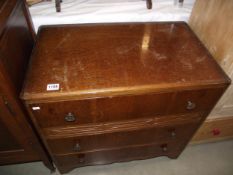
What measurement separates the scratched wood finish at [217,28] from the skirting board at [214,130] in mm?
200

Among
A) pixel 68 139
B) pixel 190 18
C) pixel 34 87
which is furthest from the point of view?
pixel 190 18

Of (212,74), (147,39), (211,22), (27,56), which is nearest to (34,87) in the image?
(27,56)

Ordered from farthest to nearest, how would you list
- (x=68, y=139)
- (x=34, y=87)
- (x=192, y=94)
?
(x=68, y=139), (x=192, y=94), (x=34, y=87)

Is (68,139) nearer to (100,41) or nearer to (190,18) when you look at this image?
(100,41)

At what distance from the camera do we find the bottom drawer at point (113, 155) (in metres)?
1.19

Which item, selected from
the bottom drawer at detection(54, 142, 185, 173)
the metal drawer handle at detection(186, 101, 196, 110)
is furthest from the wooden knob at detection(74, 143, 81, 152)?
the metal drawer handle at detection(186, 101, 196, 110)

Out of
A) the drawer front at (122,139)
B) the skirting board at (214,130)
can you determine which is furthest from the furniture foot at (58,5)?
the skirting board at (214,130)

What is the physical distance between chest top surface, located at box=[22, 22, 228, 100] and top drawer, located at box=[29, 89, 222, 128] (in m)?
0.06

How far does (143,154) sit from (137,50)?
73 cm

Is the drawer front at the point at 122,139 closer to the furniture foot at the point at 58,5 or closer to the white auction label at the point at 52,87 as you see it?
the white auction label at the point at 52,87

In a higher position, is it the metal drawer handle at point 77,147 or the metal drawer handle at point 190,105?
the metal drawer handle at point 190,105

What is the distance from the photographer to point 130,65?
0.88 meters

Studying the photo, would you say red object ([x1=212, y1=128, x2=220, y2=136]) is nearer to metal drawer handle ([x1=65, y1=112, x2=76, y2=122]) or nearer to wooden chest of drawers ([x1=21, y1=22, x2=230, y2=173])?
wooden chest of drawers ([x1=21, y1=22, x2=230, y2=173])

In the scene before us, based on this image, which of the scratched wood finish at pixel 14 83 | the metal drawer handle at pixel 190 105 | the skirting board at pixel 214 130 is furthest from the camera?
the skirting board at pixel 214 130
